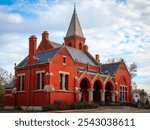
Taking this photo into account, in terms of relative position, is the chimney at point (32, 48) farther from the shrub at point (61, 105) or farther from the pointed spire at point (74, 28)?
the pointed spire at point (74, 28)

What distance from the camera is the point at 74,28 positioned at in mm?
67375

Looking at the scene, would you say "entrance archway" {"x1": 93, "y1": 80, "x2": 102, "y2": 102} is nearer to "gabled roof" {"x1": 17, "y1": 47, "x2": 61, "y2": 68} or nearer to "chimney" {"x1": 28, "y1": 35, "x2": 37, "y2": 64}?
"gabled roof" {"x1": 17, "y1": 47, "x2": 61, "y2": 68}

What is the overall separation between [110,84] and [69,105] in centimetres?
1621

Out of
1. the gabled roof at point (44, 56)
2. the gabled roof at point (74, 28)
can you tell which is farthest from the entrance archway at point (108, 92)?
the gabled roof at point (74, 28)

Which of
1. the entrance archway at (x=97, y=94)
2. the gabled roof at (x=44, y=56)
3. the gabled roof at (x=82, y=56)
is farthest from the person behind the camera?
the gabled roof at (x=82, y=56)

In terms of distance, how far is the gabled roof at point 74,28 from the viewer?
67238mm

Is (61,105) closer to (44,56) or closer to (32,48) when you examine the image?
(44,56)

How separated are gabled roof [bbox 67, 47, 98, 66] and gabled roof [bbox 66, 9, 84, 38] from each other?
824 centimetres

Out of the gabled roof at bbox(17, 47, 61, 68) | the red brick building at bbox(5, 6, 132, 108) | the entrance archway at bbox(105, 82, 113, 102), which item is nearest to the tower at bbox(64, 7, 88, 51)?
the red brick building at bbox(5, 6, 132, 108)

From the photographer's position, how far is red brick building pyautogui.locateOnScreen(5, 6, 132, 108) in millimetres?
42250

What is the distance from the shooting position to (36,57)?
45.4 meters

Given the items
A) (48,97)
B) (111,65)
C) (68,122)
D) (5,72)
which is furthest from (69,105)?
(5,72)

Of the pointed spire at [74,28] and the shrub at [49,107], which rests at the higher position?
the pointed spire at [74,28]

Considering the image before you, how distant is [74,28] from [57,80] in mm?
27163
